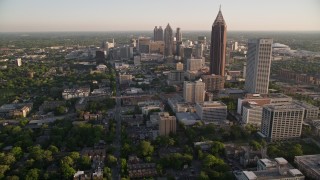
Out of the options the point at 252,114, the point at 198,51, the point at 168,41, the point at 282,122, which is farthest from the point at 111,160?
the point at 168,41

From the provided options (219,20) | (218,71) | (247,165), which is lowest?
(247,165)

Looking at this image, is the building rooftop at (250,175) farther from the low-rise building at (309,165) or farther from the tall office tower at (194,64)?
the tall office tower at (194,64)

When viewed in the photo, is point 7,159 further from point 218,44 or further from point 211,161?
point 218,44

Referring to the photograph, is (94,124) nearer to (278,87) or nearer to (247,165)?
(247,165)

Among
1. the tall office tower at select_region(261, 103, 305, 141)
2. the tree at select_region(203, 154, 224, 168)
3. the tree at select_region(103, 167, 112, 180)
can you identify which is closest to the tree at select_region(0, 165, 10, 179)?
the tree at select_region(103, 167, 112, 180)

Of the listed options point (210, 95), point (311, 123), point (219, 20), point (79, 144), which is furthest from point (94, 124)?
point (219, 20)

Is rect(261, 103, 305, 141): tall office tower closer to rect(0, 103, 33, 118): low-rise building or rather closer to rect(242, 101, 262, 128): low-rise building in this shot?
rect(242, 101, 262, 128): low-rise building
